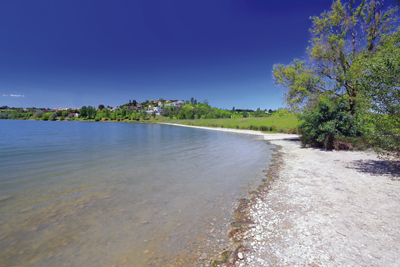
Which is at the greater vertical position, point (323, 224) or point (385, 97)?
point (385, 97)

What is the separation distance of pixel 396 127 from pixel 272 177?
A: 5562mm

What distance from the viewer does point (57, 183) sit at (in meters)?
8.16

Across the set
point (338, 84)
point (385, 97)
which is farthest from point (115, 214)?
point (338, 84)

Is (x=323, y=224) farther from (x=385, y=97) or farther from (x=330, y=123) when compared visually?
(x=330, y=123)

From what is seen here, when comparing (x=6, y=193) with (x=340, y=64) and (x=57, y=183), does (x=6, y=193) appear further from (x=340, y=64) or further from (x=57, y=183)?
(x=340, y=64)

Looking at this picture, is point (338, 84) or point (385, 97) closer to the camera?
point (385, 97)

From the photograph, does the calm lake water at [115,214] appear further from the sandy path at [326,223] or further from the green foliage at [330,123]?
the green foliage at [330,123]

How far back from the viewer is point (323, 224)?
4.71 m

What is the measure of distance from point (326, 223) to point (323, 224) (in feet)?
0.38

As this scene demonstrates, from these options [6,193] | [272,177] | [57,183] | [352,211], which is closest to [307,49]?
[272,177]

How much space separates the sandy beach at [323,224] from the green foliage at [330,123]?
839 centimetres

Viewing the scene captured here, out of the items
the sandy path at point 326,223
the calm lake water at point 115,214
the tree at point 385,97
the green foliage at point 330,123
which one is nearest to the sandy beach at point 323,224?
the sandy path at point 326,223

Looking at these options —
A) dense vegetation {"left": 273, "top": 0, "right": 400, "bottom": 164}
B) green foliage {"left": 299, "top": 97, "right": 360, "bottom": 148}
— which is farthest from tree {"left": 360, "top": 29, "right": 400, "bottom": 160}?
green foliage {"left": 299, "top": 97, "right": 360, "bottom": 148}

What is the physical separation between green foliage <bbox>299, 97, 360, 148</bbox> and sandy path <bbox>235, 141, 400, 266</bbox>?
8448 millimetres
